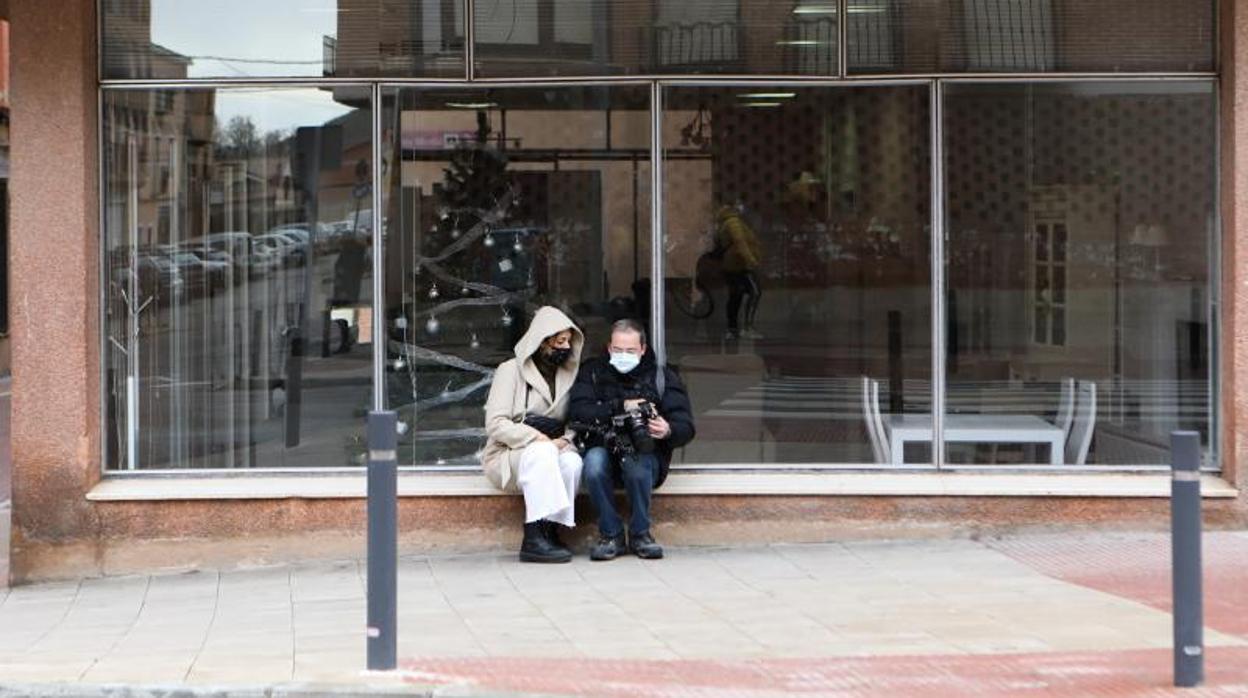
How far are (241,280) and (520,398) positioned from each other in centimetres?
191

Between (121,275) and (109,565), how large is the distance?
Result: 174cm

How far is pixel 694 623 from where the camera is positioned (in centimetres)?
868

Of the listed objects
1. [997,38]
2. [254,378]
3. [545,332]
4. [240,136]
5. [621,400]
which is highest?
[997,38]

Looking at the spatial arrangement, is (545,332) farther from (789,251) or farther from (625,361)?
(789,251)

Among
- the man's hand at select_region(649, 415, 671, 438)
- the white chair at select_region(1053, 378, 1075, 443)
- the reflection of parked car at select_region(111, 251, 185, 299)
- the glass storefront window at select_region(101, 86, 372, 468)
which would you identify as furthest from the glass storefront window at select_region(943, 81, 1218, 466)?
the reflection of parked car at select_region(111, 251, 185, 299)

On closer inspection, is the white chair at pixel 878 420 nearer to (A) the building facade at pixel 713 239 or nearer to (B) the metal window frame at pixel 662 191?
(A) the building facade at pixel 713 239

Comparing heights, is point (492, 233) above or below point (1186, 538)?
above

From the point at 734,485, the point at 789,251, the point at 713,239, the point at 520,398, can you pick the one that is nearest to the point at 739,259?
the point at 713,239

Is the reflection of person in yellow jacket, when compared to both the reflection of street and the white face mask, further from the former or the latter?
the reflection of street

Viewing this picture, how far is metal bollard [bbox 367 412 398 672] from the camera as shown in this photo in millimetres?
7242

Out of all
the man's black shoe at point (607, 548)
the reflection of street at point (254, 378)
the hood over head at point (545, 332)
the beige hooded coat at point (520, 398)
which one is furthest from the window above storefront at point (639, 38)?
the man's black shoe at point (607, 548)

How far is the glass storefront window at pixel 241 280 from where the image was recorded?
11.0 meters

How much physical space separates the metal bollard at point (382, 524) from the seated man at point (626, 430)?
311 centimetres

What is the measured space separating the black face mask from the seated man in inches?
5.3
